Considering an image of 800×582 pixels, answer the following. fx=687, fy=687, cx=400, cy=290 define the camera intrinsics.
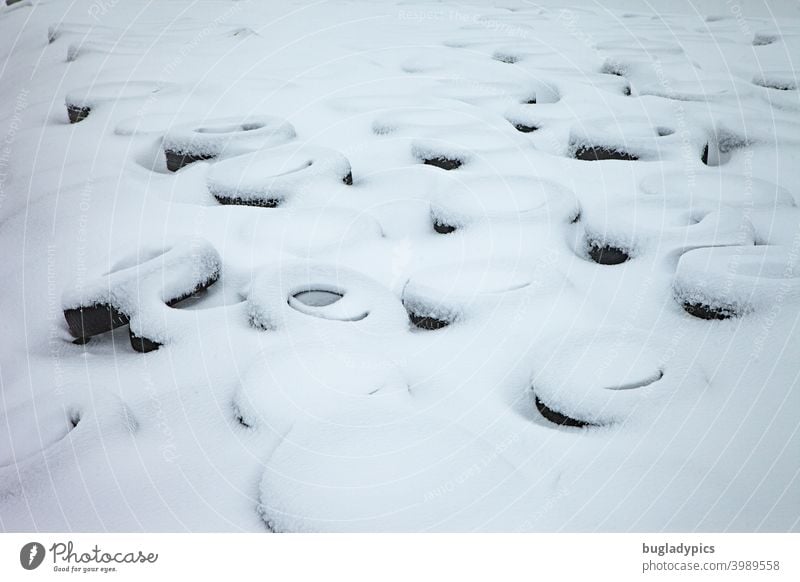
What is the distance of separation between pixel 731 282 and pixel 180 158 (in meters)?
0.50

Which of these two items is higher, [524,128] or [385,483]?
[524,128]

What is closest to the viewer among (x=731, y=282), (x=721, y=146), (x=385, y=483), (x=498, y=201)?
→ (x=385, y=483)

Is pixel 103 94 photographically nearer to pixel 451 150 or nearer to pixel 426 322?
pixel 451 150

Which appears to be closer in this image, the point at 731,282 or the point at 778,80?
the point at 731,282

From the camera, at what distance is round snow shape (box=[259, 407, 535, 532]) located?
14.6 inches

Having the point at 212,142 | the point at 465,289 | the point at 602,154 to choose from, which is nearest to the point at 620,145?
the point at 602,154

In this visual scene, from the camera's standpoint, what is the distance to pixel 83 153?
674 mm

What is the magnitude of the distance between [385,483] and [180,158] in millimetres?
421

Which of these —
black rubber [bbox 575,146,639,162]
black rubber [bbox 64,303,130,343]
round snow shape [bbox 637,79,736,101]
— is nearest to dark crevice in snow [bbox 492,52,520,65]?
round snow shape [bbox 637,79,736,101]

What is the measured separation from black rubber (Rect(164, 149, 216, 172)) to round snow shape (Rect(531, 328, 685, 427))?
1.27 ft

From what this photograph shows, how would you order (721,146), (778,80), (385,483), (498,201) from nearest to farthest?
(385,483), (498,201), (721,146), (778,80)

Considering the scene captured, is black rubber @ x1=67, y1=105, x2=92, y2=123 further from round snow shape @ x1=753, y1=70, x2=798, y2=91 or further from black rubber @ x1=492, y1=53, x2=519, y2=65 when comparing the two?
round snow shape @ x1=753, y1=70, x2=798, y2=91

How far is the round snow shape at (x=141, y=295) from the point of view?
1.53ft

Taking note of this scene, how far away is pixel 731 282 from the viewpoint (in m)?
0.48
